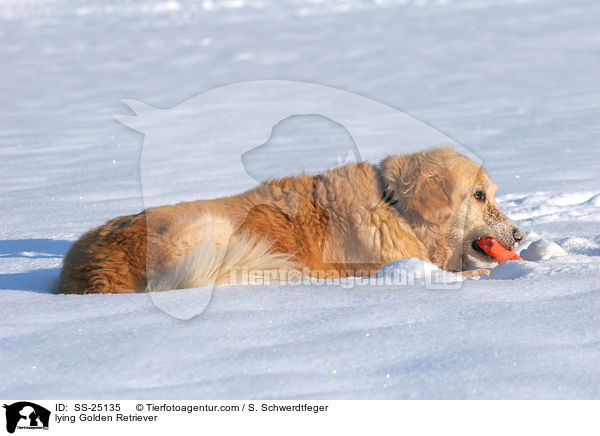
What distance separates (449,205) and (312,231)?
2.86 ft

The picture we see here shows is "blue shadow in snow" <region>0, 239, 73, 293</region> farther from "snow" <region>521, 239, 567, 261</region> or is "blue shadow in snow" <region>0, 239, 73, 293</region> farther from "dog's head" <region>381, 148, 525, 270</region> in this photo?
"snow" <region>521, 239, 567, 261</region>

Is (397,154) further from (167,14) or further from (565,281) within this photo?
(167,14)

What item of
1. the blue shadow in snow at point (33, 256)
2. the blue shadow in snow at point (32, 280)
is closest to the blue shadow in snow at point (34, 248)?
the blue shadow in snow at point (33, 256)

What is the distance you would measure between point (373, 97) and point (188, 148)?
13.7 ft

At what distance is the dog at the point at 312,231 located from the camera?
342 centimetres

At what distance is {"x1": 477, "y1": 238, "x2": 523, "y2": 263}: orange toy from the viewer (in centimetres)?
414

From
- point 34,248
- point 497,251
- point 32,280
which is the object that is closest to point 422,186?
point 497,251

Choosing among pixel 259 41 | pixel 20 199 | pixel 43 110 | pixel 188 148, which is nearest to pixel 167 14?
pixel 259 41

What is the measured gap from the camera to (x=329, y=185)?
13.2ft
